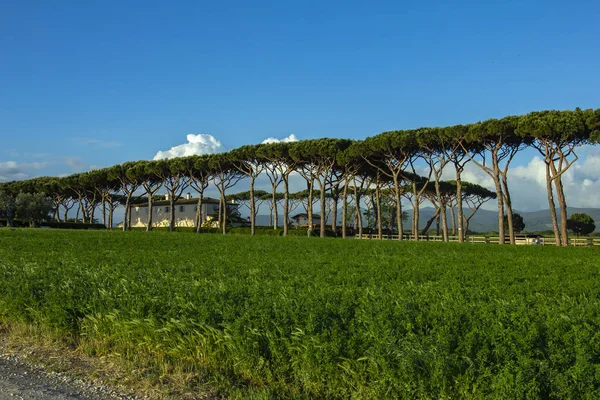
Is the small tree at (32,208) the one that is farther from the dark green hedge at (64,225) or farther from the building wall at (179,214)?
the building wall at (179,214)

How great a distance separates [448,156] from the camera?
45094mm

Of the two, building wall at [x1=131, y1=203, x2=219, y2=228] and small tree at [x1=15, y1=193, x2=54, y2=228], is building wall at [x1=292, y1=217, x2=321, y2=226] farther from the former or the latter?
small tree at [x1=15, y1=193, x2=54, y2=228]

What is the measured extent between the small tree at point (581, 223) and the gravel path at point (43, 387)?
308 feet

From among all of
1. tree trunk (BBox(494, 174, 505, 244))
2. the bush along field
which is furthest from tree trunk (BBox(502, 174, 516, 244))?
the bush along field

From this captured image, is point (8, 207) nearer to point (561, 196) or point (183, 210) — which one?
point (183, 210)

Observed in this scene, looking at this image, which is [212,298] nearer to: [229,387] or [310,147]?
[229,387]

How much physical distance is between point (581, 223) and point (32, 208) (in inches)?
3676

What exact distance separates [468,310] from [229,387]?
3201 millimetres

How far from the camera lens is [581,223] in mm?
84375

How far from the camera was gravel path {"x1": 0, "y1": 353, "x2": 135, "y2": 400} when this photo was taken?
5422 millimetres

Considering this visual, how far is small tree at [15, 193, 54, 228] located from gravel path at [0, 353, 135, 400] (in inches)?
3140

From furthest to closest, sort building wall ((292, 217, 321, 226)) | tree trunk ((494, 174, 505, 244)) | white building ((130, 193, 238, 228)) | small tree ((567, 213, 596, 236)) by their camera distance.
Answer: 1. building wall ((292, 217, 321, 226))
2. white building ((130, 193, 238, 228))
3. small tree ((567, 213, 596, 236))
4. tree trunk ((494, 174, 505, 244))

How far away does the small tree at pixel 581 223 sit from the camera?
8450 centimetres

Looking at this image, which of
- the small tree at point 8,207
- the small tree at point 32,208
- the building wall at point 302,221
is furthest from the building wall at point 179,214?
the small tree at point 8,207
